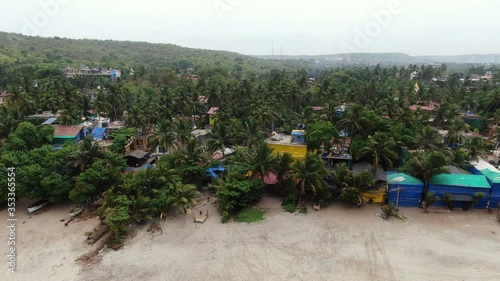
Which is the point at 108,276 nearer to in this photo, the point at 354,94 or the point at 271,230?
the point at 271,230

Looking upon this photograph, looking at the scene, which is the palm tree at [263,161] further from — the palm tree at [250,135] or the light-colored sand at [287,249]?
the palm tree at [250,135]

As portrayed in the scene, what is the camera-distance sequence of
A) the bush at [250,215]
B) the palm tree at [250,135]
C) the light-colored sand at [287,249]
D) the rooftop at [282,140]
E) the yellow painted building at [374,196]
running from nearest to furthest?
the light-colored sand at [287,249] → the bush at [250,215] → the yellow painted building at [374,196] → the palm tree at [250,135] → the rooftop at [282,140]

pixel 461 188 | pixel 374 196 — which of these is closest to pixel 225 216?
pixel 374 196

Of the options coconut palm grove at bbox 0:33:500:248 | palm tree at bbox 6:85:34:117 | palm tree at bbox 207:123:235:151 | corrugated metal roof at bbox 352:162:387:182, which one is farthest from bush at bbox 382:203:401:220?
palm tree at bbox 6:85:34:117

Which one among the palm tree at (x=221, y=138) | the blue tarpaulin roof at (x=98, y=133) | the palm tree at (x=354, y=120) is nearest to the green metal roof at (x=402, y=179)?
the palm tree at (x=354, y=120)

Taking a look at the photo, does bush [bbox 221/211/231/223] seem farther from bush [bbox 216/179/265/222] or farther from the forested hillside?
the forested hillside

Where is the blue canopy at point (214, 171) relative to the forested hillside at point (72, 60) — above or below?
below

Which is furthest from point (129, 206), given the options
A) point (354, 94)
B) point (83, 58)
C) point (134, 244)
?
point (83, 58)
